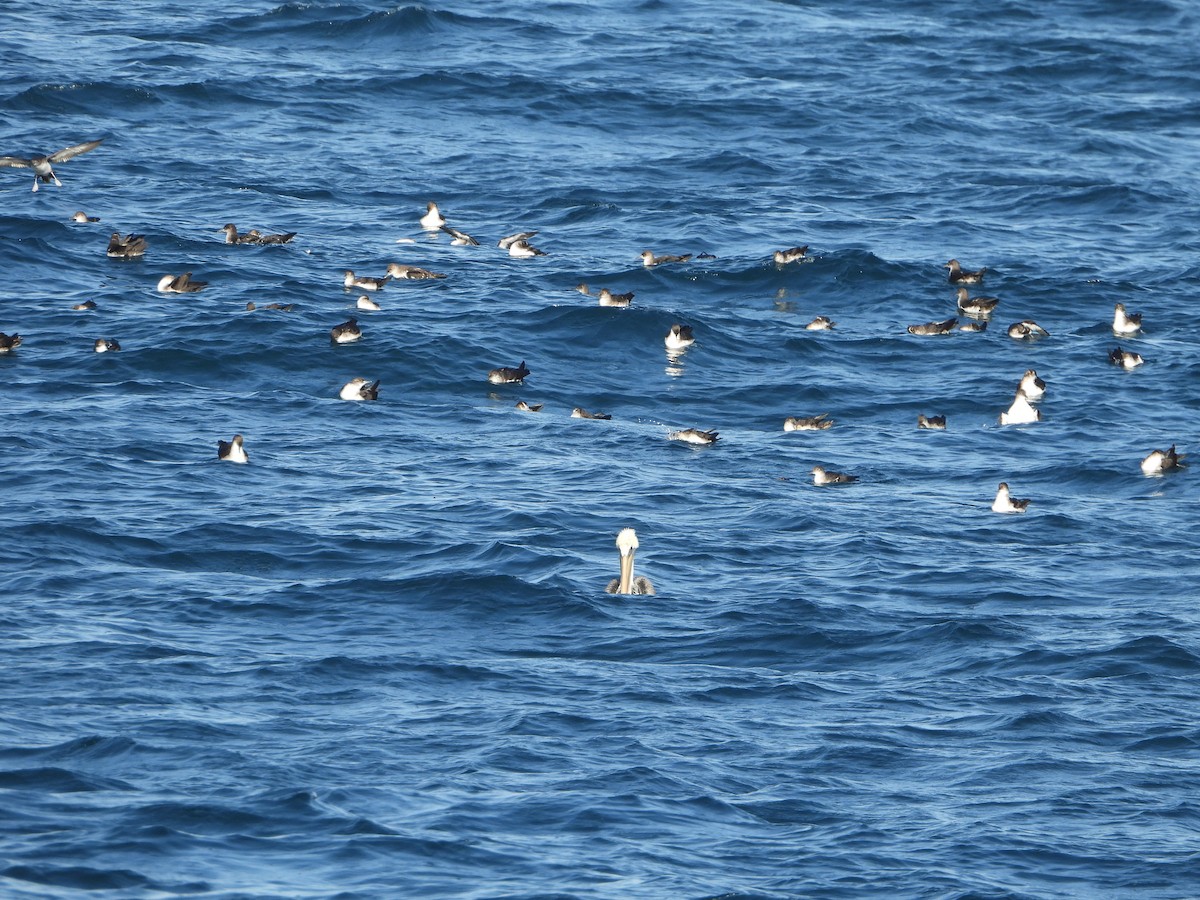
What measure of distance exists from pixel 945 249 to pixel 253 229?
1229 cm

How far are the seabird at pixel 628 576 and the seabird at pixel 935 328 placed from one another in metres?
11.6

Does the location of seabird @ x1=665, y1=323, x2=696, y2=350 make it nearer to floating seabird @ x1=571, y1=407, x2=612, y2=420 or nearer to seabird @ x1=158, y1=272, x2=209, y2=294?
floating seabird @ x1=571, y1=407, x2=612, y2=420

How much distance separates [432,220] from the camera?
34406 millimetres

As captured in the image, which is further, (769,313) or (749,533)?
(769,313)

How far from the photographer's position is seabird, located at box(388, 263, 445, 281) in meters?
31.8

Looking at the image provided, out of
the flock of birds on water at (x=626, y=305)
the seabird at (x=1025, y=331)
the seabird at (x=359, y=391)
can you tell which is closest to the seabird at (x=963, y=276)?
the flock of birds on water at (x=626, y=305)

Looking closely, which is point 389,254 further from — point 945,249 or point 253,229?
point 945,249

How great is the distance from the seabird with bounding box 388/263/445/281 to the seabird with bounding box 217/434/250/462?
27.1 ft

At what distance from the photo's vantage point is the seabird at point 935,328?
101 feet

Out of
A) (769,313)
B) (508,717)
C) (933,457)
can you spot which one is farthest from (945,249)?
(508,717)

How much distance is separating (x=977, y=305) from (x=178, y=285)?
12661mm

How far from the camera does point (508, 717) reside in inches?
673

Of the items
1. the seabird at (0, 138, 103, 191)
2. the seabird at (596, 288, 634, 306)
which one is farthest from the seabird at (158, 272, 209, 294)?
the seabird at (596, 288, 634, 306)

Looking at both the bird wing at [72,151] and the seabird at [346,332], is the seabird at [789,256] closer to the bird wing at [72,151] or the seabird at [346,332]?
the seabird at [346,332]
